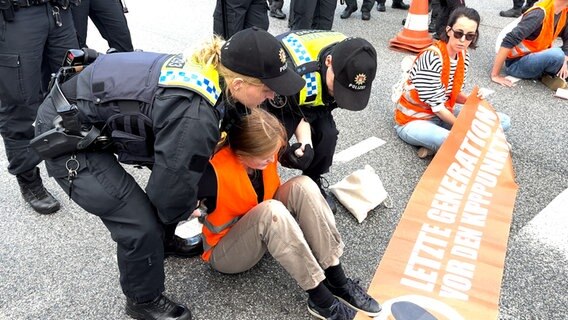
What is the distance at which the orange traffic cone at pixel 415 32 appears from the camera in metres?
4.82

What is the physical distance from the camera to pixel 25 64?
2191 mm

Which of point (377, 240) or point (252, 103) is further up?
point (252, 103)

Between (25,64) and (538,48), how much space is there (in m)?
4.06

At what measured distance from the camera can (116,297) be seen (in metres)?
1.99

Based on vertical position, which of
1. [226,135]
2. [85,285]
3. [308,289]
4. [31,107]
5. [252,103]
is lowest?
[85,285]

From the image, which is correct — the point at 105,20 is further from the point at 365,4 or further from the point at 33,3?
the point at 365,4

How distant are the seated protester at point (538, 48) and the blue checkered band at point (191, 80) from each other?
3.50 m

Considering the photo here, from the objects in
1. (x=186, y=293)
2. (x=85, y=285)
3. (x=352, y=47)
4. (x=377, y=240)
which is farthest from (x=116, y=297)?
(x=352, y=47)

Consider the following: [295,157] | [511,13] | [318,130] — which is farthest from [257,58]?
[511,13]

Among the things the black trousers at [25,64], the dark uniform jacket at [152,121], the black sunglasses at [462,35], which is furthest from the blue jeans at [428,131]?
the black trousers at [25,64]

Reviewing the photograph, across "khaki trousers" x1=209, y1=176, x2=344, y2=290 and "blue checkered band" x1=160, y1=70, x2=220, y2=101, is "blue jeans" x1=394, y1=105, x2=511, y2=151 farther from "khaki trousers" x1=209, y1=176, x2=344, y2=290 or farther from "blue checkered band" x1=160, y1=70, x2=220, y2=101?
"blue checkered band" x1=160, y1=70, x2=220, y2=101

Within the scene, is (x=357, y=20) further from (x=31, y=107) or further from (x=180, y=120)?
(x=180, y=120)

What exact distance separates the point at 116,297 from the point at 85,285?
167mm

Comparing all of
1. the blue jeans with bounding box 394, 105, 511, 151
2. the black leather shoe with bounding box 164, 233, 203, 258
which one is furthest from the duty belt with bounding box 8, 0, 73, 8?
the blue jeans with bounding box 394, 105, 511, 151
